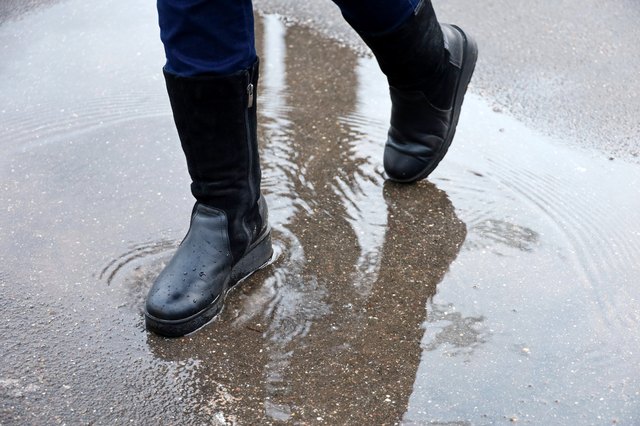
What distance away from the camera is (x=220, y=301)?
2.00m

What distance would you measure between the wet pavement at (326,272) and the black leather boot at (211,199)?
0.21ft

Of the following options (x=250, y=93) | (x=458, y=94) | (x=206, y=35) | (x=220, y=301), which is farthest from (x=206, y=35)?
(x=458, y=94)

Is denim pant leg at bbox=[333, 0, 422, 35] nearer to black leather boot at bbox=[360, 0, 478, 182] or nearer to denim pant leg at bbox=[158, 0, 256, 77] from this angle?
black leather boot at bbox=[360, 0, 478, 182]

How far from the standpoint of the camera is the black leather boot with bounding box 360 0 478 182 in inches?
87.3

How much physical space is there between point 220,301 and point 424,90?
821 mm

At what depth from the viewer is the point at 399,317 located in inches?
78.5

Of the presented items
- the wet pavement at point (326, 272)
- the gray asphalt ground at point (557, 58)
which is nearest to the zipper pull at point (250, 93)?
the wet pavement at point (326, 272)

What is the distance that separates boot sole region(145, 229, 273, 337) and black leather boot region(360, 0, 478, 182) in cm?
53

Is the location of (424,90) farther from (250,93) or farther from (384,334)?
(384,334)

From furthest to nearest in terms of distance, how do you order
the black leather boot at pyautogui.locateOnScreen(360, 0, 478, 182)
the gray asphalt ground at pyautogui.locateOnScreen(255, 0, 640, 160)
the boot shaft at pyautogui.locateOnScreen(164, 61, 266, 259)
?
the gray asphalt ground at pyautogui.locateOnScreen(255, 0, 640, 160) → the black leather boot at pyautogui.locateOnScreen(360, 0, 478, 182) → the boot shaft at pyautogui.locateOnScreen(164, 61, 266, 259)

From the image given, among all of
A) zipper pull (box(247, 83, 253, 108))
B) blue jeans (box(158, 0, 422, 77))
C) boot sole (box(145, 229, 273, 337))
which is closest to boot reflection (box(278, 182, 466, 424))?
boot sole (box(145, 229, 273, 337))

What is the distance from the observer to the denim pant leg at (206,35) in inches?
68.1

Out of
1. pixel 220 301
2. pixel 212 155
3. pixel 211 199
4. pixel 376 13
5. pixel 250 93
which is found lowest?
pixel 220 301

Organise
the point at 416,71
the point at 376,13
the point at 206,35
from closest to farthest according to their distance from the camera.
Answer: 1. the point at 206,35
2. the point at 376,13
3. the point at 416,71
